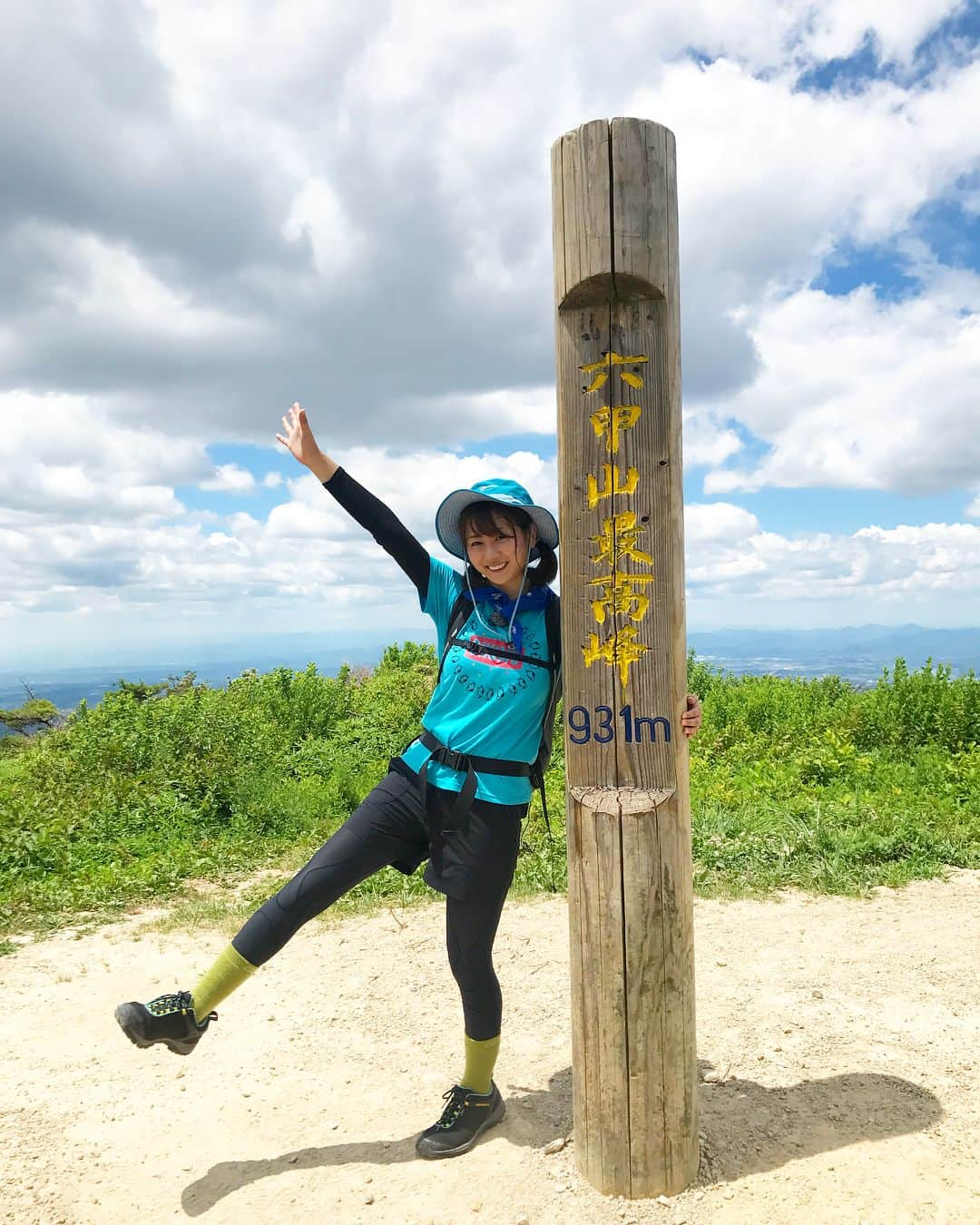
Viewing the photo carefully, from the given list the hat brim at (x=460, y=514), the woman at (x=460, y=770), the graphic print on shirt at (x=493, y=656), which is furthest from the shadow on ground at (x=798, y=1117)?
the hat brim at (x=460, y=514)

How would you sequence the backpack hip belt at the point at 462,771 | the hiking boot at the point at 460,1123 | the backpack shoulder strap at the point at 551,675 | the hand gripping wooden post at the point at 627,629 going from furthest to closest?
the hiking boot at the point at 460,1123 → the backpack shoulder strap at the point at 551,675 → the backpack hip belt at the point at 462,771 → the hand gripping wooden post at the point at 627,629

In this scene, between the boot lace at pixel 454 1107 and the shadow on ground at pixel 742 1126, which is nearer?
the shadow on ground at pixel 742 1126

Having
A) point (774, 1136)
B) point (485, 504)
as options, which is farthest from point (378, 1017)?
point (485, 504)

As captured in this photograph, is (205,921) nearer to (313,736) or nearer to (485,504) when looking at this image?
(485,504)

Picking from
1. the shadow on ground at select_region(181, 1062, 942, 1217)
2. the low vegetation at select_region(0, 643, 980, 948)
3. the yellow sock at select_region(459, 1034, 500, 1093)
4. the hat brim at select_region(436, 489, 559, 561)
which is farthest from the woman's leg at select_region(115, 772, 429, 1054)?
the low vegetation at select_region(0, 643, 980, 948)

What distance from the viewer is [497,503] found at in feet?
9.92

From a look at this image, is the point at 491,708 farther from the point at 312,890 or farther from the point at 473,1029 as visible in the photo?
the point at 473,1029

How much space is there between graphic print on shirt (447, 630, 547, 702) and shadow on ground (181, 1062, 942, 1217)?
1.69 m

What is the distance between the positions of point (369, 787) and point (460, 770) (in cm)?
594

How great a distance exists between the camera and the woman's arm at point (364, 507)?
123 inches

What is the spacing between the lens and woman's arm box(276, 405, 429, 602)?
312cm

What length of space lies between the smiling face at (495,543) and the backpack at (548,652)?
0.15m

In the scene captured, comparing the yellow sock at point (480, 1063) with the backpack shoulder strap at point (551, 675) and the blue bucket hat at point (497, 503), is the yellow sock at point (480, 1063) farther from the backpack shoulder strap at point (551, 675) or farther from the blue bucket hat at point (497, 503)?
the blue bucket hat at point (497, 503)

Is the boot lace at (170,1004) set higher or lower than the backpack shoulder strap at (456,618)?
lower
